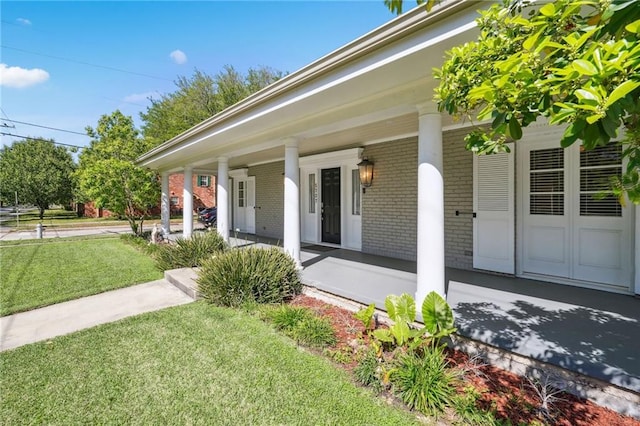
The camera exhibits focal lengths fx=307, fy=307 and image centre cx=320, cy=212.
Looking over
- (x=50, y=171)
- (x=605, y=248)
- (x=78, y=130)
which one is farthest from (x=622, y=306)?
A: (x=50, y=171)

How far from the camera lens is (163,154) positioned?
9.22 meters

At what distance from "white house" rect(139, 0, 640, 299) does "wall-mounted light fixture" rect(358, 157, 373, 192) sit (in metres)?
0.19

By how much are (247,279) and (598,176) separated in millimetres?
5328

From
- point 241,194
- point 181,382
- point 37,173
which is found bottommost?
point 181,382

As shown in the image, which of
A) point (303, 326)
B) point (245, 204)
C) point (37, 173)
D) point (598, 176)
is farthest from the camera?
point (37, 173)

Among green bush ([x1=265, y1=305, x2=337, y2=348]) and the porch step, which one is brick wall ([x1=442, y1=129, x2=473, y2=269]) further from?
the porch step

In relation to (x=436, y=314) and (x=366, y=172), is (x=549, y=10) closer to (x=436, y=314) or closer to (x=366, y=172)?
(x=436, y=314)

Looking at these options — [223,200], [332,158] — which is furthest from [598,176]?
[223,200]

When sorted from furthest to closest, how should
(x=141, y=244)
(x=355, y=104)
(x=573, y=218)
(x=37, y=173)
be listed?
(x=37, y=173) < (x=141, y=244) < (x=573, y=218) < (x=355, y=104)

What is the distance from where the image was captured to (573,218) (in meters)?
4.54

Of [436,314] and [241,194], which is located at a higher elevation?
[241,194]

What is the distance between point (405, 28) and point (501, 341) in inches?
117

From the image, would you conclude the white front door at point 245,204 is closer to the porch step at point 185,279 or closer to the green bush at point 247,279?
the porch step at point 185,279

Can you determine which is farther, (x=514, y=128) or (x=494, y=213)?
(x=494, y=213)
